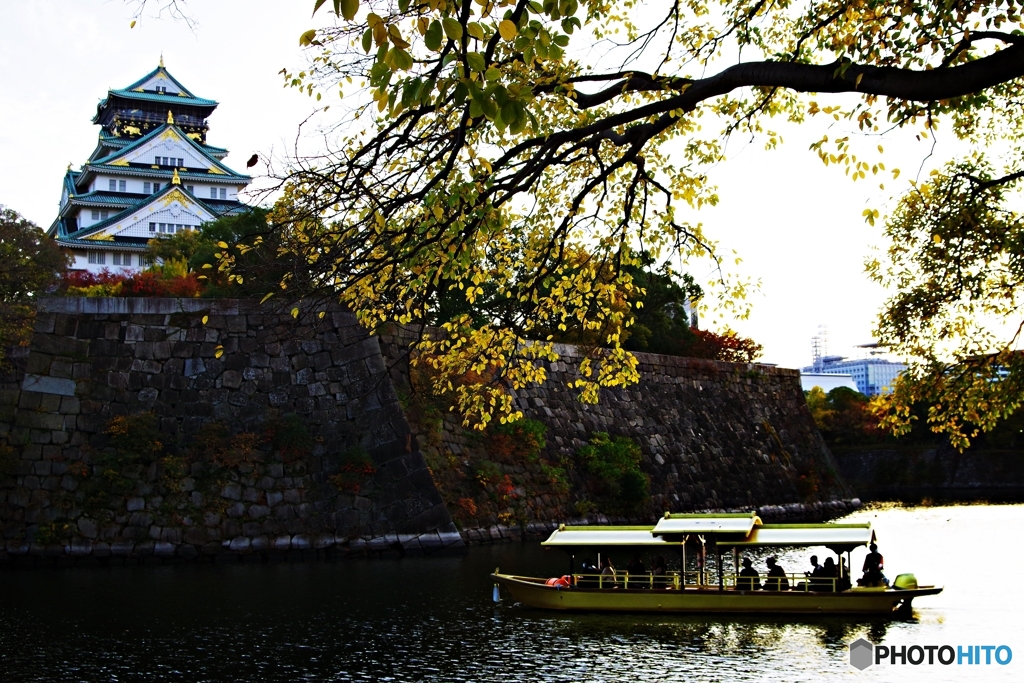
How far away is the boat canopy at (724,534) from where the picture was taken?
55.4 ft

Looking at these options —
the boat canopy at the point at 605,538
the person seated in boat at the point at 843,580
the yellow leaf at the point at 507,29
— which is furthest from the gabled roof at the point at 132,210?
the yellow leaf at the point at 507,29

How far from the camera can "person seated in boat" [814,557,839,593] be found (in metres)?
16.6

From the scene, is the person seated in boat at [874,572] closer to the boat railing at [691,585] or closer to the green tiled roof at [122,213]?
the boat railing at [691,585]

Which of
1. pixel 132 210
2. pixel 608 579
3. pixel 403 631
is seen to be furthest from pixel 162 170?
pixel 403 631

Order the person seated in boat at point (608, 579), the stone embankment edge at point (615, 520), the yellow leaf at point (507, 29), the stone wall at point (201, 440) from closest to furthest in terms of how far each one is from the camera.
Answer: the yellow leaf at point (507, 29), the person seated in boat at point (608, 579), the stone wall at point (201, 440), the stone embankment edge at point (615, 520)

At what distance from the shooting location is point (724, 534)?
17.4 metres

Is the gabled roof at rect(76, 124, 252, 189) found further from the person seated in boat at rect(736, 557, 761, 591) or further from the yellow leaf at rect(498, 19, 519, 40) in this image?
the yellow leaf at rect(498, 19, 519, 40)

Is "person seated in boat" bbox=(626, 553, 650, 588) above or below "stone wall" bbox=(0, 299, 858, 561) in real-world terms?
below

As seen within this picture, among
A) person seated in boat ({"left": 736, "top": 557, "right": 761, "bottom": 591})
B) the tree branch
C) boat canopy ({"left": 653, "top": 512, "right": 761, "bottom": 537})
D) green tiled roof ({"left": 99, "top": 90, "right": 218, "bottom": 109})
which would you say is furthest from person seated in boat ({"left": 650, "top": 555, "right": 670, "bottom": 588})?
green tiled roof ({"left": 99, "top": 90, "right": 218, "bottom": 109})

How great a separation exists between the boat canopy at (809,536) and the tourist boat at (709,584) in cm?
2

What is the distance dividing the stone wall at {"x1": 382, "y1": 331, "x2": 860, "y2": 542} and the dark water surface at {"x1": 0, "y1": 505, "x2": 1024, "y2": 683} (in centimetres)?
558

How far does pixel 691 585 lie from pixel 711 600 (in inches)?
39.2

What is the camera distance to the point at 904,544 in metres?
26.0

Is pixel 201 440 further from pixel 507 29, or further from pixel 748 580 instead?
pixel 507 29
